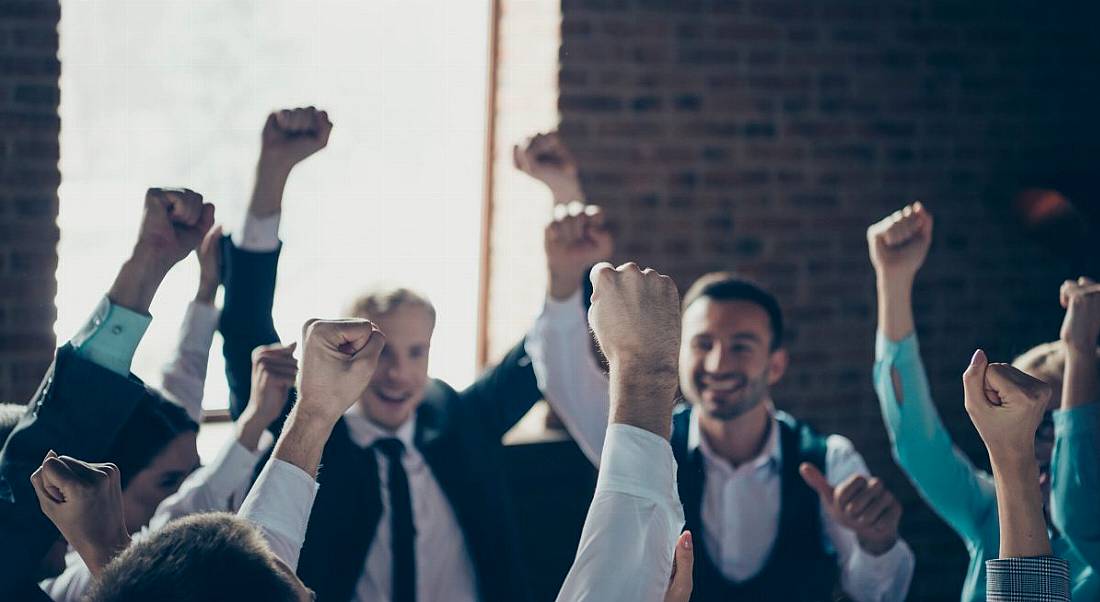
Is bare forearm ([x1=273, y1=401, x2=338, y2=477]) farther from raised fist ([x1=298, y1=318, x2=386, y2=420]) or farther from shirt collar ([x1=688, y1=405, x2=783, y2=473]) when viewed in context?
shirt collar ([x1=688, y1=405, x2=783, y2=473])

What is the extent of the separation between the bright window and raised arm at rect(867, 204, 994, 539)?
169 cm

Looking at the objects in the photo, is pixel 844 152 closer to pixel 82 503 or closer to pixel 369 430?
pixel 369 430

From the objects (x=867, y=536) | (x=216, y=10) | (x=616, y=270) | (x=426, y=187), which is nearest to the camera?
(x=616, y=270)

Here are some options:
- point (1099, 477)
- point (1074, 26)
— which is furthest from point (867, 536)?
point (1074, 26)

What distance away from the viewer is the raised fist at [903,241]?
7.63ft

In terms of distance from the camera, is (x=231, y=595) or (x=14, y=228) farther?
(x=14, y=228)

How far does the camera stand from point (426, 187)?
3689mm

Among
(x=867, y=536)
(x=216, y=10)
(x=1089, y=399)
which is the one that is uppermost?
(x=216, y=10)

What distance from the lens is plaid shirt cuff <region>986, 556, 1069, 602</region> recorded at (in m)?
1.43

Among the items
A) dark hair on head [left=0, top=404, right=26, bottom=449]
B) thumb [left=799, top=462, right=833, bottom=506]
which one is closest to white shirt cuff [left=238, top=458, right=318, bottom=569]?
dark hair on head [left=0, top=404, right=26, bottom=449]

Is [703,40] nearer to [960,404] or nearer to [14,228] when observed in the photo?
[960,404]

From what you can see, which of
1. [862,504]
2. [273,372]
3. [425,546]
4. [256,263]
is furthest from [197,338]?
[862,504]

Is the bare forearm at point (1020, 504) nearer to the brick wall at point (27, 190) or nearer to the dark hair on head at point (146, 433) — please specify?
the dark hair on head at point (146, 433)

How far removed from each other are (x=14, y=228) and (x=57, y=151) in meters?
0.22
